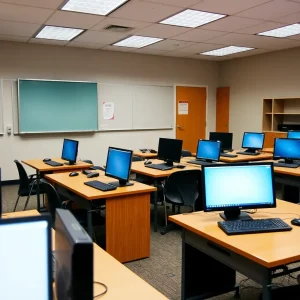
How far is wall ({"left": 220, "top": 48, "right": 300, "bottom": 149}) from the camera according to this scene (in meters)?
7.42

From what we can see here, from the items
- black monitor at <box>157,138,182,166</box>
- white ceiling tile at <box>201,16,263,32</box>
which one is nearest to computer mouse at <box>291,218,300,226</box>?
black monitor at <box>157,138,182,166</box>

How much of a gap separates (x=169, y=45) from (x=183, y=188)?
3.82 m

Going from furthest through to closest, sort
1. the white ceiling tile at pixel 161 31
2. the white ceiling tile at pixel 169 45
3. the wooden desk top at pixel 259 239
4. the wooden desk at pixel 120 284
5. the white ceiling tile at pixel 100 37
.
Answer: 1. the white ceiling tile at pixel 169 45
2. the white ceiling tile at pixel 100 37
3. the white ceiling tile at pixel 161 31
4. the wooden desk top at pixel 259 239
5. the wooden desk at pixel 120 284

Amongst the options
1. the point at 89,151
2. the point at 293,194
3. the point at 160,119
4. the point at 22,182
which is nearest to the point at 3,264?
the point at 22,182

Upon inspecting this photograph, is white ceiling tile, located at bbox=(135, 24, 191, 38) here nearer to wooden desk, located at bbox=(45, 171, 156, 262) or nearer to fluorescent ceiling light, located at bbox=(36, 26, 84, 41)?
fluorescent ceiling light, located at bbox=(36, 26, 84, 41)

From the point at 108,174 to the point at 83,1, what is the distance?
7.16 ft

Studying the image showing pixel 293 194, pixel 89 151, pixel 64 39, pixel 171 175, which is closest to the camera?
pixel 171 175

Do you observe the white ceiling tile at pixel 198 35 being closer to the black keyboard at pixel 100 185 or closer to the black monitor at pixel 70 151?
the black monitor at pixel 70 151

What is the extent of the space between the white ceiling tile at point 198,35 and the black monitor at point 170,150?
213cm

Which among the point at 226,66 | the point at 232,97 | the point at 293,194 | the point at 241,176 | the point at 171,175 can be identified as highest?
the point at 226,66

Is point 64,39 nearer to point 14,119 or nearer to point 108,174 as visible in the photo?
point 14,119

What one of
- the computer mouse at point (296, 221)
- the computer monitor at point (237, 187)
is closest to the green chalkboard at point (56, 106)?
the computer monitor at point (237, 187)

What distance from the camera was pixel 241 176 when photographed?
2299 mm

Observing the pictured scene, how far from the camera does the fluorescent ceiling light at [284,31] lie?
5571 millimetres
